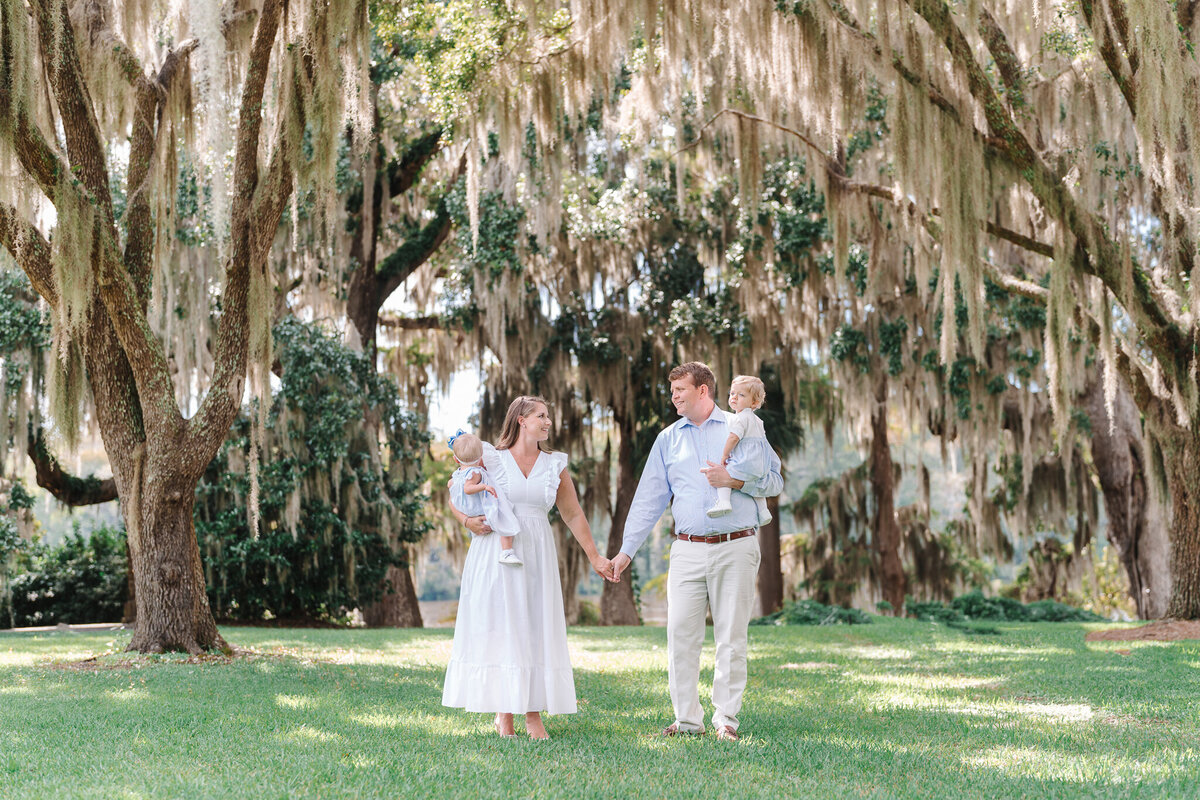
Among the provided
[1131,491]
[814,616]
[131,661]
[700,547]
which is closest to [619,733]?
[700,547]

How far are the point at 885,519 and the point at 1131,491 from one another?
14.4ft

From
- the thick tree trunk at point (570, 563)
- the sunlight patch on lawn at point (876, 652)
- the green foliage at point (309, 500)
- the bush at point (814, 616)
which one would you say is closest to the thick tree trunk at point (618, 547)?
the thick tree trunk at point (570, 563)

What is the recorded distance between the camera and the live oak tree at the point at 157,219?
6949mm

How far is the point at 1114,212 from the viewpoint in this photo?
11789 millimetres

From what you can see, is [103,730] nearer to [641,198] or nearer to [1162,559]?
[641,198]

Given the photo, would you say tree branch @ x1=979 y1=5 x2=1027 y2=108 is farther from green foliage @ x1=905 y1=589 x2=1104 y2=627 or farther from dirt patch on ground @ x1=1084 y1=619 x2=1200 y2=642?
green foliage @ x1=905 y1=589 x2=1104 y2=627

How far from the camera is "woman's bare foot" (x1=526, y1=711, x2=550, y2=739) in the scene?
4.01 m

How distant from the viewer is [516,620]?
4.09m

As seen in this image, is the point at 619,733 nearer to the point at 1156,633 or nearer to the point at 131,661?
the point at 131,661

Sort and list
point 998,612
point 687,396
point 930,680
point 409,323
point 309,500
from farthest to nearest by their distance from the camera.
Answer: point 409,323, point 309,500, point 998,612, point 930,680, point 687,396

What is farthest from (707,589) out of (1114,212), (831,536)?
(831,536)

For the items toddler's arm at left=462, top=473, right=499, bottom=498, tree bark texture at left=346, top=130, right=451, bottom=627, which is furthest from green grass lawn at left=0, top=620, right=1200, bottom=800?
tree bark texture at left=346, top=130, right=451, bottom=627

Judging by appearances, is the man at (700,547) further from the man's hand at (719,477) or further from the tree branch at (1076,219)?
the tree branch at (1076,219)

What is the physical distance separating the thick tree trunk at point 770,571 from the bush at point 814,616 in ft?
9.35
